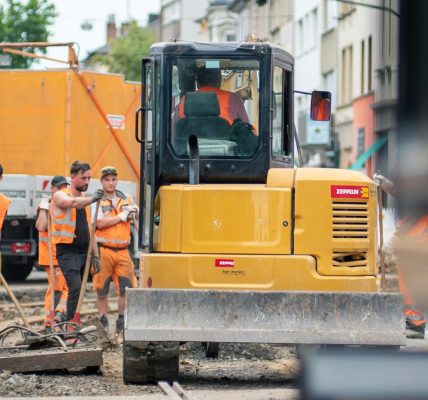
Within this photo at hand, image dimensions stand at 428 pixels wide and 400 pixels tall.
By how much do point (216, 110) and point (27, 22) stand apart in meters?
38.9

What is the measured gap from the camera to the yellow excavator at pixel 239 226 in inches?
333

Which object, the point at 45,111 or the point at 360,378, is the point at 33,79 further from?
the point at 360,378

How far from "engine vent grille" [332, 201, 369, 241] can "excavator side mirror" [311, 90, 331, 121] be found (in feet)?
2.12

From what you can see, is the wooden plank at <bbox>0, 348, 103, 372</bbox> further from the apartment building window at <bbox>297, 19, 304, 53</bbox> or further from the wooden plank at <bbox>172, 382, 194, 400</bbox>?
the apartment building window at <bbox>297, 19, 304, 53</bbox>

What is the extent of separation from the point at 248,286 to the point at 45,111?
38.2 ft

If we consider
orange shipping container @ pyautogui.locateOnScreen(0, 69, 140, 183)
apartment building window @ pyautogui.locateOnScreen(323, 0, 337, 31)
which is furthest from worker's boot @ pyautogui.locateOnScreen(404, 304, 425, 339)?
apartment building window @ pyautogui.locateOnScreen(323, 0, 337, 31)

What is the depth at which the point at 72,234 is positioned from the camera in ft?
39.8

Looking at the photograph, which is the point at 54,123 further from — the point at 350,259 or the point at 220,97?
the point at 350,259

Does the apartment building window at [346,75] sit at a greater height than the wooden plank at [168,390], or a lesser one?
greater

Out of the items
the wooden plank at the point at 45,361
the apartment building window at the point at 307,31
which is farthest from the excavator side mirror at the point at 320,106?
the apartment building window at the point at 307,31

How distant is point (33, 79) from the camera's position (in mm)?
19828

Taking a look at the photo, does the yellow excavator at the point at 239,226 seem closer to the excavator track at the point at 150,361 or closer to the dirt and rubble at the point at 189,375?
the excavator track at the point at 150,361

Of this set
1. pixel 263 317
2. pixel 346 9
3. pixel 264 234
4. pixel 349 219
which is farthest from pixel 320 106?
pixel 346 9

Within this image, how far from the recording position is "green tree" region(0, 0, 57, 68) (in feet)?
153
